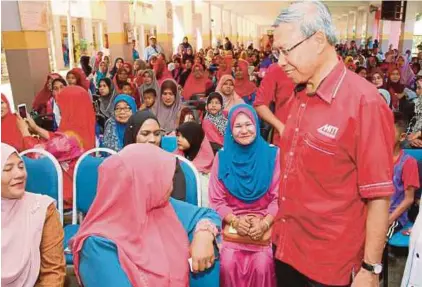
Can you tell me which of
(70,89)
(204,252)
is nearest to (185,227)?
(204,252)

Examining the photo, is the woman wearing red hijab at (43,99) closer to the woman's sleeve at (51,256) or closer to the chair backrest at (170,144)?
the chair backrest at (170,144)

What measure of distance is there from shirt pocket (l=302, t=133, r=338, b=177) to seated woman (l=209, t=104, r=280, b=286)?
0.80 metres

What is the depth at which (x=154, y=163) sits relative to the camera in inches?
55.0

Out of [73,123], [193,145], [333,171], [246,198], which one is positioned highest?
[333,171]

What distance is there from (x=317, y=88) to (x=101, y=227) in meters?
0.80

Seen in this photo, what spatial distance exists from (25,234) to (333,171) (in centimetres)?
117

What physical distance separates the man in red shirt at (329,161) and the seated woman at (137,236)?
36 cm

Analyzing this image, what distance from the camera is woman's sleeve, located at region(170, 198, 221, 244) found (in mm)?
1545

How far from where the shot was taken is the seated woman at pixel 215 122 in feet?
12.7

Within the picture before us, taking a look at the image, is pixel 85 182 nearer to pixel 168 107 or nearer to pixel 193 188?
pixel 193 188

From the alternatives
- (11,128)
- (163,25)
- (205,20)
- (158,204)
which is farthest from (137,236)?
(205,20)

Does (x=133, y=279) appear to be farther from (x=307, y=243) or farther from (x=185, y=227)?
(x=307, y=243)

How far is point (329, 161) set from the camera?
1.16 metres

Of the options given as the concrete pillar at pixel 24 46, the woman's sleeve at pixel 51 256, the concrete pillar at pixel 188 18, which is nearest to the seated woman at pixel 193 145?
the woman's sleeve at pixel 51 256
